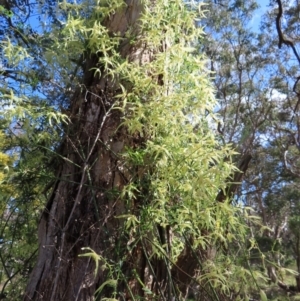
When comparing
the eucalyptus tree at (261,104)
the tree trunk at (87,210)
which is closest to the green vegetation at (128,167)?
the tree trunk at (87,210)

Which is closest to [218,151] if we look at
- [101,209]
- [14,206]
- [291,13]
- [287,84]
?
[101,209]

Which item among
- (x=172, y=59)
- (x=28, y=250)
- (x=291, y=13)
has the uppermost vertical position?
(x=291, y=13)

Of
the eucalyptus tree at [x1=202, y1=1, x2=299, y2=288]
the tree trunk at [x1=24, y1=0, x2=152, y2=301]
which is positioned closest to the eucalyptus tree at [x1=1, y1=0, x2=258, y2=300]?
the tree trunk at [x1=24, y1=0, x2=152, y2=301]

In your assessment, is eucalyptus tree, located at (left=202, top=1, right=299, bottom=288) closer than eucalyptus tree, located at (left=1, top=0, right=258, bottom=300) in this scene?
No

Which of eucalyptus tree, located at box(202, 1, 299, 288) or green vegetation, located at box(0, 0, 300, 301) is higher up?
eucalyptus tree, located at box(202, 1, 299, 288)

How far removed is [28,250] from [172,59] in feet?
2.65

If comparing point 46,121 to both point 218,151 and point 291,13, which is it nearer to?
point 218,151

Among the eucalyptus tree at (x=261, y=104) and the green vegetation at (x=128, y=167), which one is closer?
the green vegetation at (x=128, y=167)

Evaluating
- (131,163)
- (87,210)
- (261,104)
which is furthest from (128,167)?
(261,104)

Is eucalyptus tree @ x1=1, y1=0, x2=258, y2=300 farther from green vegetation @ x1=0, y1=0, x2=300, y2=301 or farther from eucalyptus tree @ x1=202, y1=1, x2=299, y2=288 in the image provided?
eucalyptus tree @ x1=202, y1=1, x2=299, y2=288

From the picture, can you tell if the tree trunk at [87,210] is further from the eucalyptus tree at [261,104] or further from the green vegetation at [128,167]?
the eucalyptus tree at [261,104]

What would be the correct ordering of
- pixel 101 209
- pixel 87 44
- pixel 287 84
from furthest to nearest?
pixel 287 84 → pixel 87 44 → pixel 101 209

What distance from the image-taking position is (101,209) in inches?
42.8

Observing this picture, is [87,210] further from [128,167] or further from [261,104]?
[261,104]
